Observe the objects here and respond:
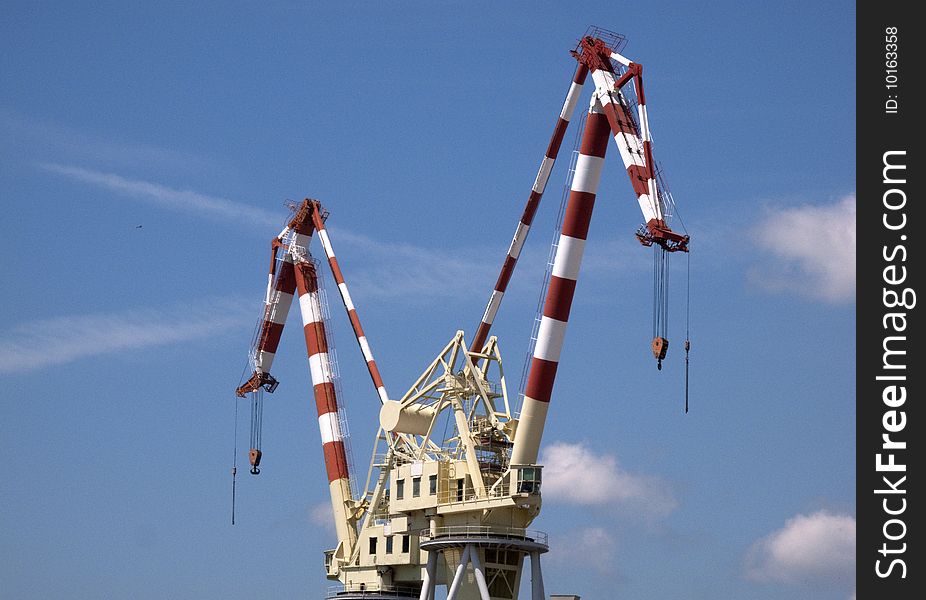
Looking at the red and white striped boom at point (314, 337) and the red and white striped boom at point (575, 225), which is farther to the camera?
the red and white striped boom at point (314, 337)

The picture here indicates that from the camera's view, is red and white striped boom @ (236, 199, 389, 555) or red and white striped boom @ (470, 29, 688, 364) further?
red and white striped boom @ (236, 199, 389, 555)

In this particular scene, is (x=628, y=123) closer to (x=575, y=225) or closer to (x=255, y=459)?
(x=575, y=225)

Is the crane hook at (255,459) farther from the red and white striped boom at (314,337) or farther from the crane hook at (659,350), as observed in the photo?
the crane hook at (659,350)

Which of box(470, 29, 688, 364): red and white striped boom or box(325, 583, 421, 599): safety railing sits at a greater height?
box(470, 29, 688, 364): red and white striped boom

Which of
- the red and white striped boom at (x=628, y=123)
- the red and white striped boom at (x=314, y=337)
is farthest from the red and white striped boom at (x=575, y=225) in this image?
the red and white striped boom at (x=314, y=337)

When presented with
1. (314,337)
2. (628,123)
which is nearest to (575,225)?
(628,123)

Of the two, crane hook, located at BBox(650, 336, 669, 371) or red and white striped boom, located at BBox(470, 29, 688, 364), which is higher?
red and white striped boom, located at BBox(470, 29, 688, 364)

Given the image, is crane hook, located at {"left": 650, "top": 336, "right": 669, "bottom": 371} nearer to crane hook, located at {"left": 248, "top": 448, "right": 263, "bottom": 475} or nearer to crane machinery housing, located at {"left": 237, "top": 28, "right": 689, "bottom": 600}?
crane machinery housing, located at {"left": 237, "top": 28, "right": 689, "bottom": 600}

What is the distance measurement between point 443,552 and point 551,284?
16888 mm

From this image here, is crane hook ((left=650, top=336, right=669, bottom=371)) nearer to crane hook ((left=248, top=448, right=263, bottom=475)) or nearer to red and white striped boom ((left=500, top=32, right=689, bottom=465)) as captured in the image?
red and white striped boom ((left=500, top=32, right=689, bottom=465))

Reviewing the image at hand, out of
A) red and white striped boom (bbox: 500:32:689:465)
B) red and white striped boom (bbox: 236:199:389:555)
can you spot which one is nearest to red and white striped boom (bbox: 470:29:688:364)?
red and white striped boom (bbox: 500:32:689:465)

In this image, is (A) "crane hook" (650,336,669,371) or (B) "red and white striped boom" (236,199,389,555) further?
(B) "red and white striped boom" (236,199,389,555)

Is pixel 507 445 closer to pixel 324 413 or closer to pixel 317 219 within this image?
pixel 324 413
